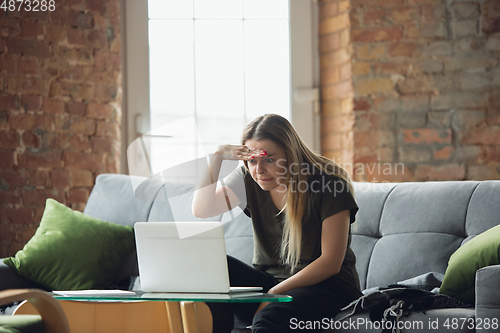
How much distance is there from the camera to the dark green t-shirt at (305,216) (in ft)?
5.65

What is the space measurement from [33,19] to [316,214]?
2.01 metres

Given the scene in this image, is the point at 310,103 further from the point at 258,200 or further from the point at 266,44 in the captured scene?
the point at 258,200

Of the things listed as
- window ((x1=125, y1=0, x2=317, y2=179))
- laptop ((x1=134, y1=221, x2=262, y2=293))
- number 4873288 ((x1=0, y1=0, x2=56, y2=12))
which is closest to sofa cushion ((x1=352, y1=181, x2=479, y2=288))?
laptop ((x1=134, y1=221, x2=262, y2=293))

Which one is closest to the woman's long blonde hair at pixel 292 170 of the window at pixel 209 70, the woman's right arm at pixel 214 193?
the woman's right arm at pixel 214 193

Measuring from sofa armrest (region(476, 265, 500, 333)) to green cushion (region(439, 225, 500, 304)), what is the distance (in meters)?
0.17

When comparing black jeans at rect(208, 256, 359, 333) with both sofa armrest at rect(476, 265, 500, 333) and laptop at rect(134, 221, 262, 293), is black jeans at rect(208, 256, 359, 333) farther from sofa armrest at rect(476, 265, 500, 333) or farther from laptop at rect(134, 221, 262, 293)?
sofa armrest at rect(476, 265, 500, 333)

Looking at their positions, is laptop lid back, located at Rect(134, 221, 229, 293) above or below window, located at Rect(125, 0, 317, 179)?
below

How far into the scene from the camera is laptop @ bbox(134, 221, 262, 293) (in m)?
1.36

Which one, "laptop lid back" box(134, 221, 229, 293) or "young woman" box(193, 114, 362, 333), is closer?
"laptop lid back" box(134, 221, 229, 293)

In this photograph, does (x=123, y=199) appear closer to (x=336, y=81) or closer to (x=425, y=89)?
(x=336, y=81)

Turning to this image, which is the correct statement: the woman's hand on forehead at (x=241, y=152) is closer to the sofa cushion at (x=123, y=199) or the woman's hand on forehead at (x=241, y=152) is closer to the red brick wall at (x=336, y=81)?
the sofa cushion at (x=123, y=199)

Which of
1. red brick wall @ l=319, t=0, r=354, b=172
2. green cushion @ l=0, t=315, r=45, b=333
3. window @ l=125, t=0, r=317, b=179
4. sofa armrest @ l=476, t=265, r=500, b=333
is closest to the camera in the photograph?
green cushion @ l=0, t=315, r=45, b=333

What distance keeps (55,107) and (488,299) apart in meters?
2.36

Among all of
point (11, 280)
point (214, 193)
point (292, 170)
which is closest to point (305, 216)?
point (292, 170)
